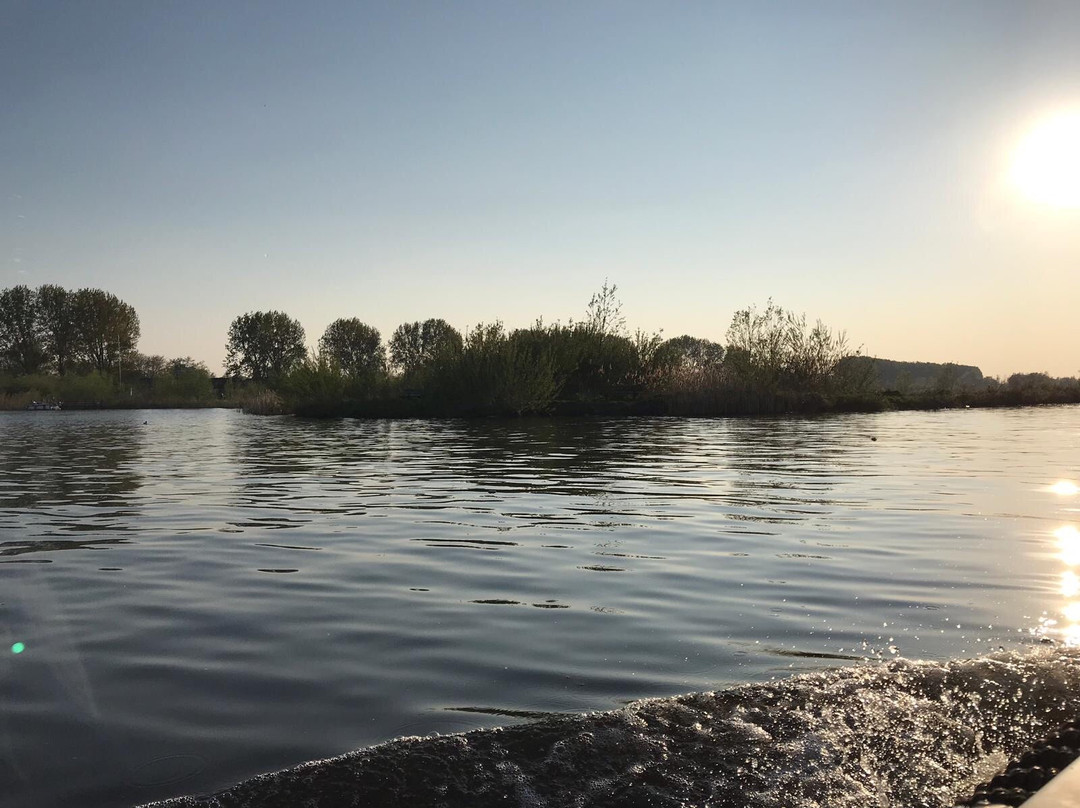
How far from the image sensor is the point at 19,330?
93.9 metres

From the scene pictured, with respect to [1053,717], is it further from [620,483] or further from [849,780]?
[620,483]

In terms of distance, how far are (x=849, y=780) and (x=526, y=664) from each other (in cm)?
185

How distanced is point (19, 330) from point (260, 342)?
26922mm

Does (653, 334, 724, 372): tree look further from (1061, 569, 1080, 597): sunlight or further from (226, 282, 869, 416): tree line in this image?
(1061, 569, 1080, 597): sunlight

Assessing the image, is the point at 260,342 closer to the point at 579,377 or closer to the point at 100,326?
the point at 100,326

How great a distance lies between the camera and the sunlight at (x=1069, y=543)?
281 inches

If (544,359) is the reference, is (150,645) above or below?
below

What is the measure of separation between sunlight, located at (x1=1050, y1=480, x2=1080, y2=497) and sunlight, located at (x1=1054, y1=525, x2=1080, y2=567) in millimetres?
3197

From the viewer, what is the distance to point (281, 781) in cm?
302

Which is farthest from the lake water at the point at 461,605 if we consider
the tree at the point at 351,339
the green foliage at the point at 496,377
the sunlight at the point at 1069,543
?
the tree at the point at 351,339

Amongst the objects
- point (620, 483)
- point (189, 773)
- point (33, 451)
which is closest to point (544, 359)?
point (33, 451)

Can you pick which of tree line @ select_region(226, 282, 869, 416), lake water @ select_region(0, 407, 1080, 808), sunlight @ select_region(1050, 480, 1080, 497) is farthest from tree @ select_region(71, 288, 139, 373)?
sunlight @ select_region(1050, 480, 1080, 497)

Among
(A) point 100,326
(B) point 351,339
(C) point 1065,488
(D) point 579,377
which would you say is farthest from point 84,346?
(C) point 1065,488

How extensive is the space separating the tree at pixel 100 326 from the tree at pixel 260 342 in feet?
46.3
